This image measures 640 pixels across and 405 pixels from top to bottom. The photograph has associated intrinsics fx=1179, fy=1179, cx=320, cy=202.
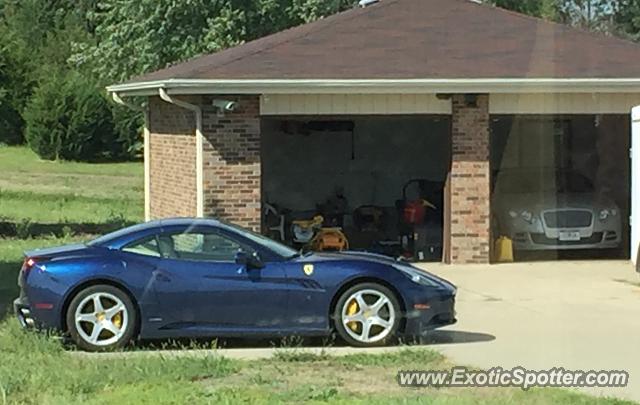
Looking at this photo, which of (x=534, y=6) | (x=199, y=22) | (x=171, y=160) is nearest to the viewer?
(x=171, y=160)

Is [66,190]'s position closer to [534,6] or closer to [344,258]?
[534,6]

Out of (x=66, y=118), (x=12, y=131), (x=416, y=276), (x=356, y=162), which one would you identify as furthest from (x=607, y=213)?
(x=12, y=131)

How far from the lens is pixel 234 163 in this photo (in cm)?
1800

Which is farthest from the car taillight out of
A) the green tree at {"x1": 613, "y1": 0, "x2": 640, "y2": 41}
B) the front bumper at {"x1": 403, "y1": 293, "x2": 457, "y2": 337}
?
the green tree at {"x1": 613, "y1": 0, "x2": 640, "y2": 41}

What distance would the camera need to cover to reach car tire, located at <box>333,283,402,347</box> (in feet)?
35.3

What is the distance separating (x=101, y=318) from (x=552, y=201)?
1099 centimetres

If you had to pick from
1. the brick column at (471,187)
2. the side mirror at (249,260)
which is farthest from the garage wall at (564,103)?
the side mirror at (249,260)

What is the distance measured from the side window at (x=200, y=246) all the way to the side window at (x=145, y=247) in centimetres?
6

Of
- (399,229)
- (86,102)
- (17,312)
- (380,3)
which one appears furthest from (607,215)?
(86,102)

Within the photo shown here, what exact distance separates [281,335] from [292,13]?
89.4 ft

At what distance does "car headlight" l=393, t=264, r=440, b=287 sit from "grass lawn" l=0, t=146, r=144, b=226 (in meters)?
16.1

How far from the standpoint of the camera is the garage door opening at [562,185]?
1938 cm

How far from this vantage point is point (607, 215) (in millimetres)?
19484

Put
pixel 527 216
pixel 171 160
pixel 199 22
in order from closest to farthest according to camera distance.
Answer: pixel 527 216 < pixel 171 160 < pixel 199 22
